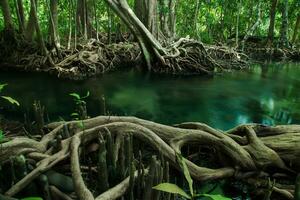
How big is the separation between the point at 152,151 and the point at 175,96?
472 centimetres

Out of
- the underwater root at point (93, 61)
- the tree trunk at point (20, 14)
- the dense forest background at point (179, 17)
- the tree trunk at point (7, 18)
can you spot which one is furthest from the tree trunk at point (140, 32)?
the tree trunk at point (7, 18)

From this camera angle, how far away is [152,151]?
3980 mm

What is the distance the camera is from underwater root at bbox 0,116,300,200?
321cm

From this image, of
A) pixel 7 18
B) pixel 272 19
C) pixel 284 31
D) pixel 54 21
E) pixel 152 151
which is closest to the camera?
pixel 152 151

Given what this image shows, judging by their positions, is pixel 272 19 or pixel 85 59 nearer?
pixel 85 59

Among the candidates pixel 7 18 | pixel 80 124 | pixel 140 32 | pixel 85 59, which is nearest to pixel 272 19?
pixel 140 32

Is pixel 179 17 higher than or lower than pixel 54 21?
higher

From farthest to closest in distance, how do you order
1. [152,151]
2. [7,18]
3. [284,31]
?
1. [284,31]
2. [7,18]
3. [152,151]

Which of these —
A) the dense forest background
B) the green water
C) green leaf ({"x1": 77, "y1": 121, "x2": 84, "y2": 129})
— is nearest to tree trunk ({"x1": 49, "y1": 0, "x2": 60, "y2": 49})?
the green water

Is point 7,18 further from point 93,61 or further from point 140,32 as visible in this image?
point 140,32

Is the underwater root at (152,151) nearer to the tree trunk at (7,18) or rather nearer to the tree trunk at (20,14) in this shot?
the tree trunk at (7,18)

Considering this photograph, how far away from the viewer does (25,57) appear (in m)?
12.1

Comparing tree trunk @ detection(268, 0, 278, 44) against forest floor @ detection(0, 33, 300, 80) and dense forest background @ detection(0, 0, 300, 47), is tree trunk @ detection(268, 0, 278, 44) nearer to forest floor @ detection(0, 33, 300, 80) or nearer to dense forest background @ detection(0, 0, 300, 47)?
dense forest background @ detection(0, 0, 300, 47)

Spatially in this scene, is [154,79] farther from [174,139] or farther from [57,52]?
[174,139]
